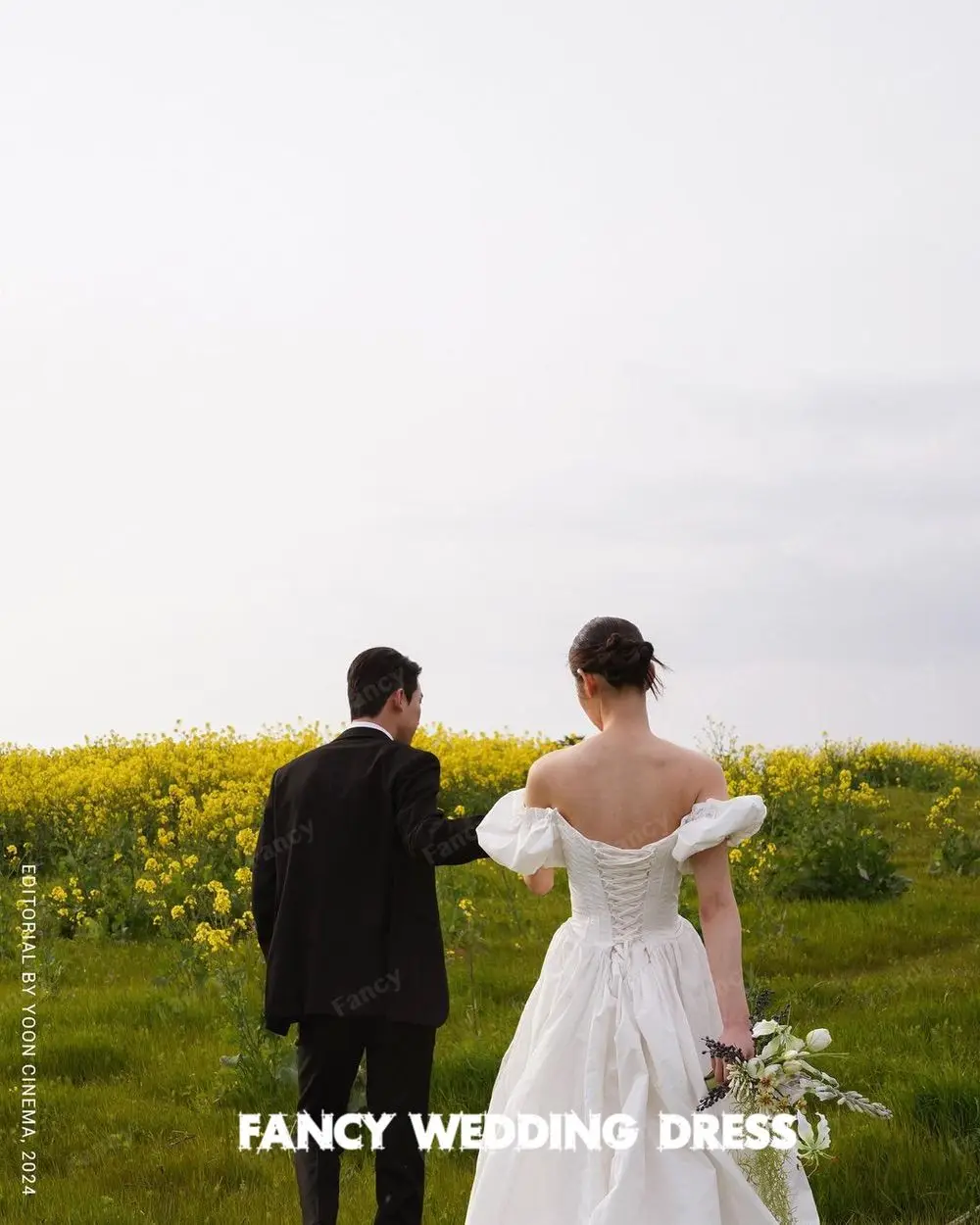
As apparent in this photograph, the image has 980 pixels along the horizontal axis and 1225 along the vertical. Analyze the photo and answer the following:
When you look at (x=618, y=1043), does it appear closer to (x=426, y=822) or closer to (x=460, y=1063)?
(x=426, y=822)

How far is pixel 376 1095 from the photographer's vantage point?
5316 millimetres

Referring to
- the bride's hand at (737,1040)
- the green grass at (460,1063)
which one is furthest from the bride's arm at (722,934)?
the green grass at (460,1063)

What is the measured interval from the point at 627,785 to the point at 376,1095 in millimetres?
1653

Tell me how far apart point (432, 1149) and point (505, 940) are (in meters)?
4.50

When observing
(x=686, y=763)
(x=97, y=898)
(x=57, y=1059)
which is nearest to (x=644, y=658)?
(x=686, y=763)

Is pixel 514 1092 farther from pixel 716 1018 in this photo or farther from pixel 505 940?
pixel 505 940

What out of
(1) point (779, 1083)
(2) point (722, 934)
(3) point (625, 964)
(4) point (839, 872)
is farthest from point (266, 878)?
(4) point (839, 872)

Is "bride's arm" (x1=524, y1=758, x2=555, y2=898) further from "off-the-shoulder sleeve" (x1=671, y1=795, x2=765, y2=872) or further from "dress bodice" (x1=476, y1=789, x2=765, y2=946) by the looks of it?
"off-the-shoulder sleeve" (x1=671, y1=795, x2=765, y2=872)

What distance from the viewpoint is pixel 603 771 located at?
486cm

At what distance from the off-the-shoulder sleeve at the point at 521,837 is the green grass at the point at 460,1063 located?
224 centimetres

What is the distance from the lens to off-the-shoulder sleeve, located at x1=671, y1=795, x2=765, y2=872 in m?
4.67

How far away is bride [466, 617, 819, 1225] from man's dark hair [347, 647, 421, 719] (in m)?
0.68

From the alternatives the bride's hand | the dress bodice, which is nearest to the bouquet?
the bride's hand

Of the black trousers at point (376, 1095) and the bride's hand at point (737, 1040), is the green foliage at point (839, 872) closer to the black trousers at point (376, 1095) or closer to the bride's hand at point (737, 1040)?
the black trousers at point (376, 1095)
